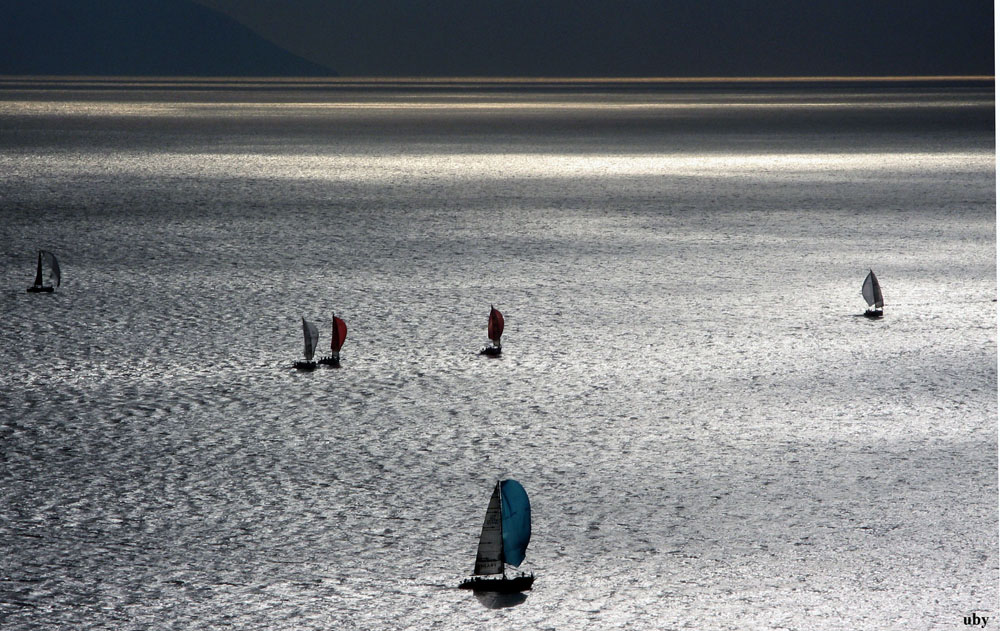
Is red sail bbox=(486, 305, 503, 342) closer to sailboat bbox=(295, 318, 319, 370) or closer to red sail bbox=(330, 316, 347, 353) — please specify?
red sail bbox=(330, 316, 347, 353)

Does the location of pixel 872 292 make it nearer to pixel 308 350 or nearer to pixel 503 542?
pixel 308 350

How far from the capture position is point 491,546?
10.7ft

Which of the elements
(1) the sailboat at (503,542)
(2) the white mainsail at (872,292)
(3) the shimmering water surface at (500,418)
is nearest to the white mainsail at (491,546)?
(1) the sailboat at (503,542)

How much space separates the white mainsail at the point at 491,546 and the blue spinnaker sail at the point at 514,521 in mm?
15

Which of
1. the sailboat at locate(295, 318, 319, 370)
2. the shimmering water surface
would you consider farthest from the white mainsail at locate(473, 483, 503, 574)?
the sailboat at locate(295, 318, 319, 370)

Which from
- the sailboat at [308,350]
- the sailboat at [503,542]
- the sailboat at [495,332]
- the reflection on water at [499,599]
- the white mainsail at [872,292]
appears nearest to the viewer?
the reflection on water at [499,599]

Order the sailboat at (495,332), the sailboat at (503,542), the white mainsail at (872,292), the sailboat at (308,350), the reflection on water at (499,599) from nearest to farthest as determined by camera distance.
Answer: the reflection on water at (499,599) → the sailboat at (503,542) → the sailboat at (308,350) → the sailboat at (495,332) → the white mainsail at (872,292)

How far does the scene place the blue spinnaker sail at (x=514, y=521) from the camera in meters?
3.28

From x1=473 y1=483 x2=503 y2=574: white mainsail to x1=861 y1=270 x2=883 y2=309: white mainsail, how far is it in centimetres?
385

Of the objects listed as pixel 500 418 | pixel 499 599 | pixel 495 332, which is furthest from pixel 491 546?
pixel 495 332

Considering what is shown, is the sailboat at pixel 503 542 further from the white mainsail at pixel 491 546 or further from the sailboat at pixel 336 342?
the sailboat at pixel 336 342

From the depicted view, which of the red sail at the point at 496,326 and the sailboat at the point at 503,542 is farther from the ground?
the red sail at the point at 496,326

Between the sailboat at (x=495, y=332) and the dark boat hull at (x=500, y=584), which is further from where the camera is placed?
the sailboat at (x=495, y=332)

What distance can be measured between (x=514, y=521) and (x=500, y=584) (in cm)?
15
